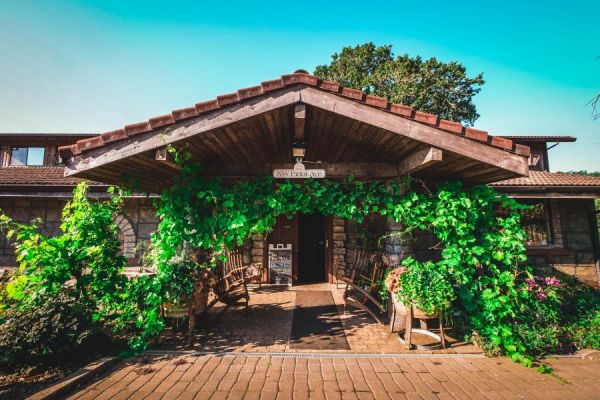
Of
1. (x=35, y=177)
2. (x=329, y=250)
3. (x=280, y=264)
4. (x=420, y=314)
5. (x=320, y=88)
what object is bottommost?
(x=420, y=314)

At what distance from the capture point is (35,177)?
28.0 ft

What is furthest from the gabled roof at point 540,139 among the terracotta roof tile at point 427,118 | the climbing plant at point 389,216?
the terracotta roof tile at point 427,118

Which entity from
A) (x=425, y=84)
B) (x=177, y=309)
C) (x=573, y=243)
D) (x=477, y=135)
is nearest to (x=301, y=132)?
(x=477, y=135)

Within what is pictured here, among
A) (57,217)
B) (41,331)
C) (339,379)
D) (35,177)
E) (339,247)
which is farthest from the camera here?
(35,177)

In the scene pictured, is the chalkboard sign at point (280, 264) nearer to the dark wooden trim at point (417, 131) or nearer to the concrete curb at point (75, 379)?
the concrete curb at point (75, 379)

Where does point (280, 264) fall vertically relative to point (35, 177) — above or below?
below

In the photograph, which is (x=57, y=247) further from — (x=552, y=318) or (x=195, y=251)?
(x=552, y=318)

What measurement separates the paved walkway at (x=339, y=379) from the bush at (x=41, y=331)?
707mm

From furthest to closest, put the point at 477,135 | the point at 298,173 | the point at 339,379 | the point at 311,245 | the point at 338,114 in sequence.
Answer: the point at 311,245 < the point at 298,173 < the point at 338,114 < the point at 477,135 < the point at 339,379

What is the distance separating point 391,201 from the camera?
4.30 metres

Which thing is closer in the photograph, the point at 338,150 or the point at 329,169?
the point at 329,169

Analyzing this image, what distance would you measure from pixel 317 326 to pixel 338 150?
3112mm

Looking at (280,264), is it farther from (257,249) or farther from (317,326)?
(317,326)

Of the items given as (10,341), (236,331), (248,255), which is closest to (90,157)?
(10,341)
